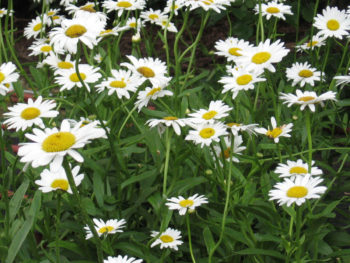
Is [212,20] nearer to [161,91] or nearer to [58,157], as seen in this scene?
[161,91]

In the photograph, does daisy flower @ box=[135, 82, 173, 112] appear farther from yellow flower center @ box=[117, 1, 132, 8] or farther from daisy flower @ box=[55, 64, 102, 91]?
yellow flower center @ box=[117, 1, 132, 8]

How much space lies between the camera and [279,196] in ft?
3.62

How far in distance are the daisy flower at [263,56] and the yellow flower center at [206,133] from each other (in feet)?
0.58

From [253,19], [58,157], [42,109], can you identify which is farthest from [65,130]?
[253,19]

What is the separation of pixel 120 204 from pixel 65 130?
0.53 metres

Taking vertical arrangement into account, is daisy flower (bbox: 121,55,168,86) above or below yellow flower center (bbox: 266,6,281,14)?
above

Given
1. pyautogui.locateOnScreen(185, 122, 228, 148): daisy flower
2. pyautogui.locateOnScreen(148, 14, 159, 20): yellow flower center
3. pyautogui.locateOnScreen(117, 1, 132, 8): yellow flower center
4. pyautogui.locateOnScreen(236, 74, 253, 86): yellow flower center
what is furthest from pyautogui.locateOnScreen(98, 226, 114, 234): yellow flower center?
pyautogui.locateOnScreen(148, 14, 159, 20): yellow flower center

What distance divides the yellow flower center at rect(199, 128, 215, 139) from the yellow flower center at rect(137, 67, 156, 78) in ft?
0.75

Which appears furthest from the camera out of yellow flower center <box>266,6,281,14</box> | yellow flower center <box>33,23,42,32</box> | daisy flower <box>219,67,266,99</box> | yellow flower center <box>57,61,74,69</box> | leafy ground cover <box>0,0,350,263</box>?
yellow flower center <box>33,23,42,32</box>

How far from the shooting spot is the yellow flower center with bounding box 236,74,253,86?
1.41 m

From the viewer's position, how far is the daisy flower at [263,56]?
1289 mm

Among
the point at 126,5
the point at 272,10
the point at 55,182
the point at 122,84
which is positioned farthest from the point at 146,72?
the point at 272,10

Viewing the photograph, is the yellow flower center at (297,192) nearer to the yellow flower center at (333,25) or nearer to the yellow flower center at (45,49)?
the yellow flower center at (333,25)

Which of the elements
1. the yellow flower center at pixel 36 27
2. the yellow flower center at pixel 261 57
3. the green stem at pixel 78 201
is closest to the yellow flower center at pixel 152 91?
the yellow flower center at pixel 261 57
